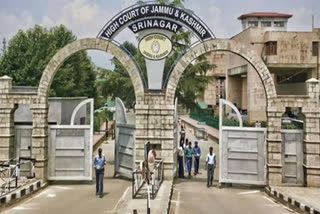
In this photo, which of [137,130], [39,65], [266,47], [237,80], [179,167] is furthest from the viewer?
[237,80]

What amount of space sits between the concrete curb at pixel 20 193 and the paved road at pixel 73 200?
199 millimetres

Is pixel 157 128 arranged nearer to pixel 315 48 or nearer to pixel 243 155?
pixel 243 155

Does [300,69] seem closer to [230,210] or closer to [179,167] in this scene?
[179,167]

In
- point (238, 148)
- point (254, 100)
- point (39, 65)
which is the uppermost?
point (39, 65)

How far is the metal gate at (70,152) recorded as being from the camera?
16812mm

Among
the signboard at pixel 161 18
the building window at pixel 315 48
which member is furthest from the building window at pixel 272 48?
the signboard at pixel 161 18

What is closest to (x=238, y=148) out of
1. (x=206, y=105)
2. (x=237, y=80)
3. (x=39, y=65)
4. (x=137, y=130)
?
(x=137, y=130)

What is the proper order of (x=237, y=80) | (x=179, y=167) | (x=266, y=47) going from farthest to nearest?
1. (x=237, y=80)
2. (x=266, y=47)
3. (x=179, y=167)

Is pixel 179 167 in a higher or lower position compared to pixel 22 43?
lower

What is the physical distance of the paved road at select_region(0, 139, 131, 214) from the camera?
41.7ft

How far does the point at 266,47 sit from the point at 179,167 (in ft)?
85.5

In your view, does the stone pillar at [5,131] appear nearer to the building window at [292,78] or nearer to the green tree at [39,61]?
the green tree at [39,61]

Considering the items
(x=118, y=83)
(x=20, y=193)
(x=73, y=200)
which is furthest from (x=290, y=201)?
(x=118, y=83)

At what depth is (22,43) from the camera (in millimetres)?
39312
